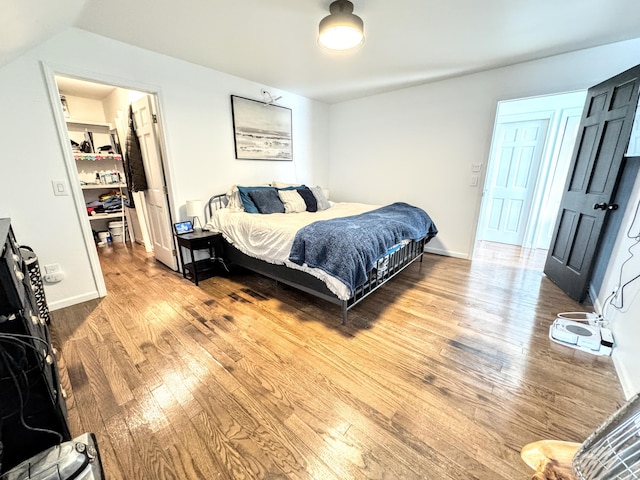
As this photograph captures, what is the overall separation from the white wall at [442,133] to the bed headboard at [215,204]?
231cm

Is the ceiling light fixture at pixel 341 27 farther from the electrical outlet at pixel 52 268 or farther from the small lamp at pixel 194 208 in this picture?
the electrical outlet at pixel 52 268

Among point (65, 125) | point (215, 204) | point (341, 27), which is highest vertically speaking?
point (341, 27)

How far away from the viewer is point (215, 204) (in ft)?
11.1

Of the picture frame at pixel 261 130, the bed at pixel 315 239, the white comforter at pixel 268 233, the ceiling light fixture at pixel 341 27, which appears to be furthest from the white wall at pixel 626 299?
the picture frame at pixel 261 130

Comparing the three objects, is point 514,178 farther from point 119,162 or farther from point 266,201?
point 119,162

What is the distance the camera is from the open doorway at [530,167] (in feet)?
12.6

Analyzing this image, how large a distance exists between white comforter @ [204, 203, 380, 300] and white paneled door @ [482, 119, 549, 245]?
296cm

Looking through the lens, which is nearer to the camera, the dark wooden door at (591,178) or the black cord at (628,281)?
the black cord at (628,281)

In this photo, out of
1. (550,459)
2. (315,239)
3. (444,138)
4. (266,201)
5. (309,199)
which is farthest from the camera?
(444,138)

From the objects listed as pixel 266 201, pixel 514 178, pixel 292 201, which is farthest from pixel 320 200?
pixel 514 178

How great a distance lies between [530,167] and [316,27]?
13.3 ft

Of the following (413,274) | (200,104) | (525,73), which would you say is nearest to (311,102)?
(200,104)

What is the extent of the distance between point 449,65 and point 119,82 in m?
3.52

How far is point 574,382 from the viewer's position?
5.23 ft
